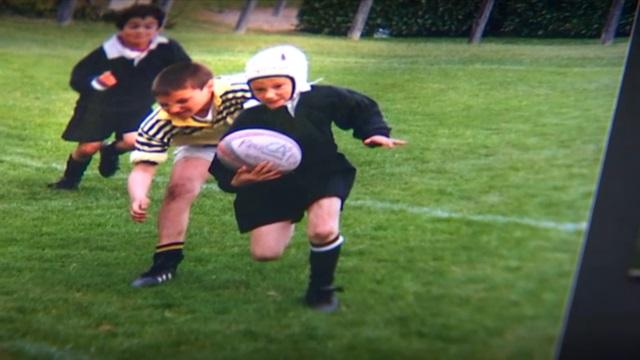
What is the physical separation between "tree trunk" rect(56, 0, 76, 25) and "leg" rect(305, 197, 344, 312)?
3.27 feet

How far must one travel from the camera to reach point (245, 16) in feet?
11.0

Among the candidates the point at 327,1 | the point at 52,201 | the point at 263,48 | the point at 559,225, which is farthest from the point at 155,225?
the point at 559,225

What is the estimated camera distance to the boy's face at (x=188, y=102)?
3.20m

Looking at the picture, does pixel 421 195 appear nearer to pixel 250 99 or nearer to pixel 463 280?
pixel 463 280

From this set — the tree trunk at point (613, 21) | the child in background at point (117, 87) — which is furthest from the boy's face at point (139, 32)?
the tree trunk at point (613, 21)

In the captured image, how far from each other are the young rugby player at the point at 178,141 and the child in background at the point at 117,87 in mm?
52

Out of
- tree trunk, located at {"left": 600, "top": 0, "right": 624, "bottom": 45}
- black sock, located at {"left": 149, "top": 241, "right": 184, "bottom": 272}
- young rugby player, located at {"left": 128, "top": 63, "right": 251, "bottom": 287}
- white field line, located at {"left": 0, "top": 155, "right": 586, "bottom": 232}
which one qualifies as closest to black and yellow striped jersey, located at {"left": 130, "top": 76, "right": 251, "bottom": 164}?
young rugby player, located at {"left": 128, "top": 63, "right": 251, "bottom": 287}

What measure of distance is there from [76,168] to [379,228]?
959 millimetres

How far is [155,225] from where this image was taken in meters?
3.29

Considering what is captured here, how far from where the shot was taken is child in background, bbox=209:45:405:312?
3.09m

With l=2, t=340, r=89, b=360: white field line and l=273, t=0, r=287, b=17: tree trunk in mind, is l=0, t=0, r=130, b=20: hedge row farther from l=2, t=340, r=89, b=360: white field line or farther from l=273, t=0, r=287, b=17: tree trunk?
l=2, t=340, r=89, b=360: white field line

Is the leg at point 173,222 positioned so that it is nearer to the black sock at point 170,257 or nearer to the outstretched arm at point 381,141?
the black sock at point 170,257

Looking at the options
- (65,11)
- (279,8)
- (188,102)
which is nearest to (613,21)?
(279,8)

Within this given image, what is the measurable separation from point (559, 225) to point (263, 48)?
97cm
